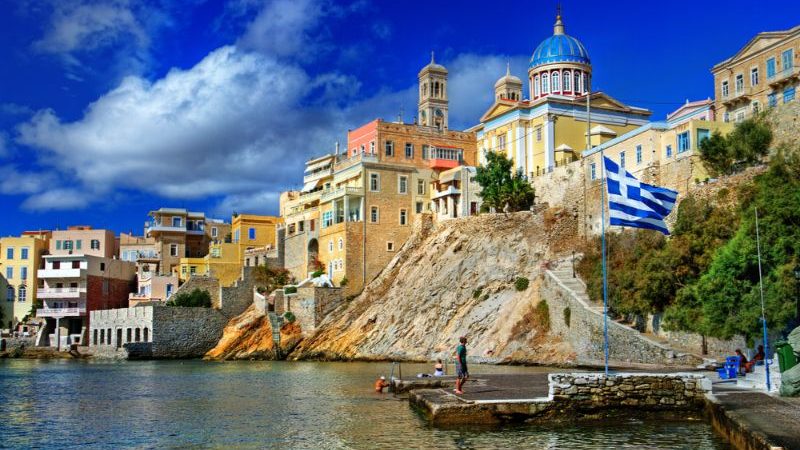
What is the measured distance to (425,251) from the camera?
197 ft

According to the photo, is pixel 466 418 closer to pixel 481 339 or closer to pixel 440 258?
pixel 481 339

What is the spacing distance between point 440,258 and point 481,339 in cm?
1128

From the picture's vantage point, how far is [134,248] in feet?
274

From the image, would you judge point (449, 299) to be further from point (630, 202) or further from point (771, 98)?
point (630, 202)

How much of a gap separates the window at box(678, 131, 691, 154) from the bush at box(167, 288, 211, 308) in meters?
40.8

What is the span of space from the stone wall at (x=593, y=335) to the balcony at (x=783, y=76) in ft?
58.7

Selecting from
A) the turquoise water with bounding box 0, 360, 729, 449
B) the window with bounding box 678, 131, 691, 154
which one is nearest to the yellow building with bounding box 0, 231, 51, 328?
the turquoise water with bounding box 0, 360, 729, 449

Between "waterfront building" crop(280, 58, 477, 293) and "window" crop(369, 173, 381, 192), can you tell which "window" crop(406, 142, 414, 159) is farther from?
"window" crop(369, 173, 381, 192)

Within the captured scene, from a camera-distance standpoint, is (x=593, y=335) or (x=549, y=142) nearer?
(x=593, y=335)

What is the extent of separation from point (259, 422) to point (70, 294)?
56614mm

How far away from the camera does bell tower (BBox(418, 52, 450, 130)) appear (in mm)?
79250

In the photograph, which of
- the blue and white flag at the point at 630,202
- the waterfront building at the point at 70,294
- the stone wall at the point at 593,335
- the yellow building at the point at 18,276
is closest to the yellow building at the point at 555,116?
the stone wall at the point at 593,335

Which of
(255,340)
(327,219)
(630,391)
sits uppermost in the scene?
(327,219)

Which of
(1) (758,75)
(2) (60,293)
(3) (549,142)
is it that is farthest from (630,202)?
(2) (60,293)
